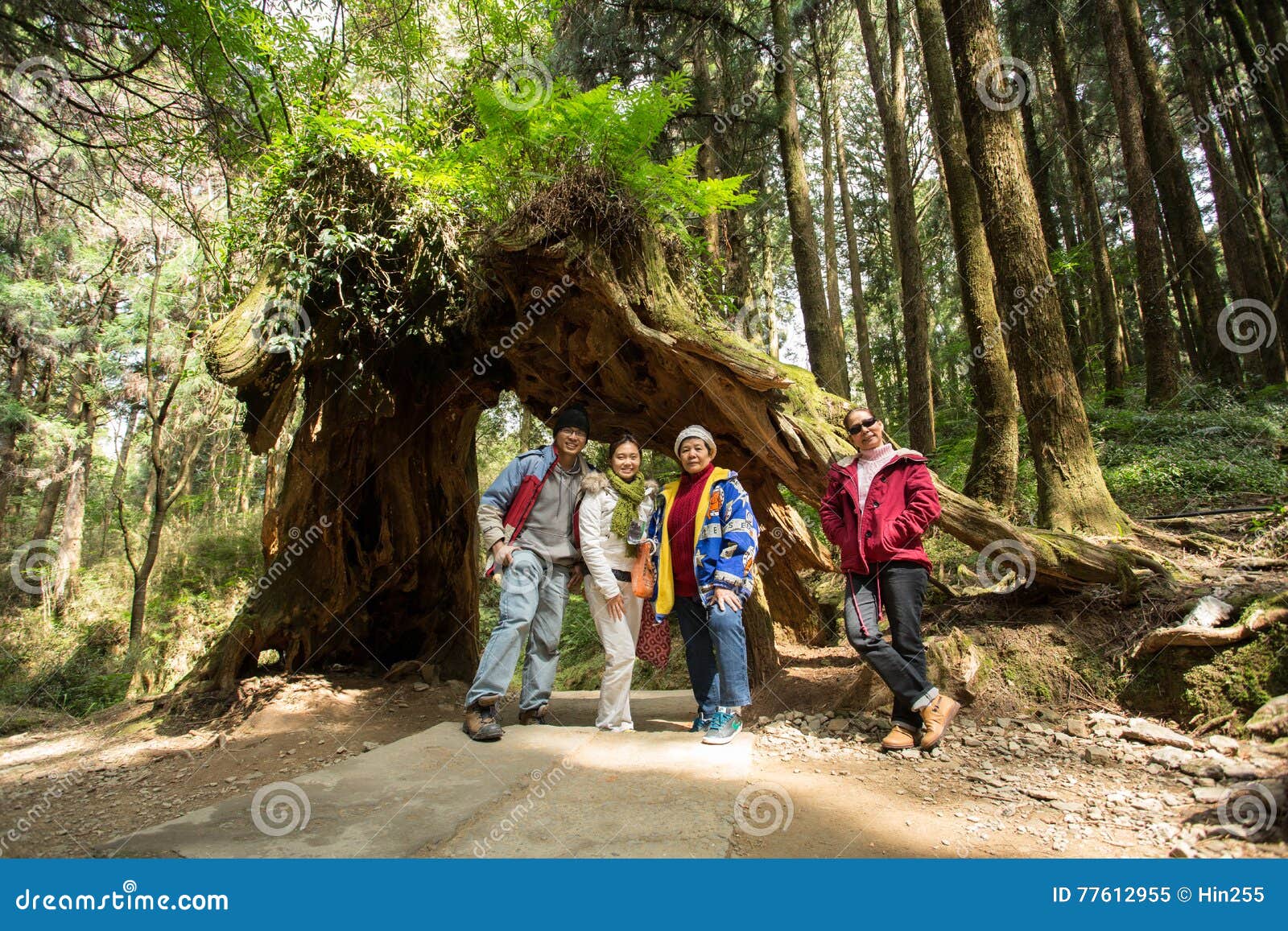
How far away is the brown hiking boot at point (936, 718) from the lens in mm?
3646

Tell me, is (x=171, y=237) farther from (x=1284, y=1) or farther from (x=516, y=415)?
(x=1284, y=1)

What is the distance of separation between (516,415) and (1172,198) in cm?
1244

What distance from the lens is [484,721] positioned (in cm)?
414

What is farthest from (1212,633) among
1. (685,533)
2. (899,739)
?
(685,533)

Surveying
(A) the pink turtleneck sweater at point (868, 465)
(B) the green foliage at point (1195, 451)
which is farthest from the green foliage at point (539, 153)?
(B) the green foliage at point (1195, 451)

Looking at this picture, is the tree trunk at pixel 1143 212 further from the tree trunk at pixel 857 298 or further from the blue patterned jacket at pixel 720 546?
the blue patterned jacket at pixel 720 546

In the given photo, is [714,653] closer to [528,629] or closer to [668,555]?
[668,555]

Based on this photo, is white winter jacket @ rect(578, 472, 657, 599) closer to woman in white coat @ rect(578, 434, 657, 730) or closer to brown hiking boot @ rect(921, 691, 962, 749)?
woman in white coat @ rect(578, 434, 657, 730)

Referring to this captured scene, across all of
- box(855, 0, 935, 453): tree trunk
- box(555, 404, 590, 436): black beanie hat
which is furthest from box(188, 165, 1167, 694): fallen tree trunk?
box(855, 0, 935, 453): tree trunk

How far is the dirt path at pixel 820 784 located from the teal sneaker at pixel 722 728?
0.44 ft

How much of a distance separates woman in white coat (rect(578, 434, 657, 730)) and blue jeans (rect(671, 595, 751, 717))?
1.24 ft

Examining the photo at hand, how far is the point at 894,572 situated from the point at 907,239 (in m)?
9.44

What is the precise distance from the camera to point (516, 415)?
1348 centimetres

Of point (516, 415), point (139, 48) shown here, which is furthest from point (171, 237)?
point (139, 48)
